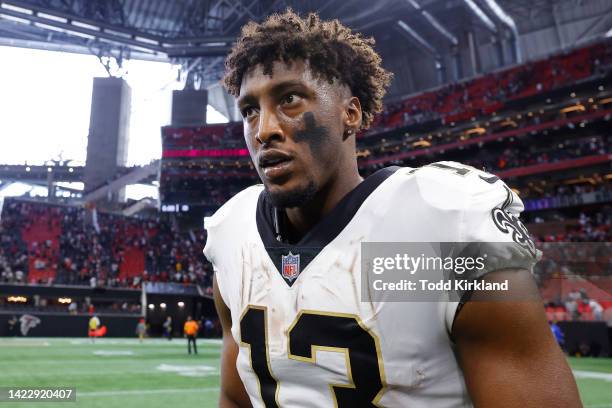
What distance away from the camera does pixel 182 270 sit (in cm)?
3525

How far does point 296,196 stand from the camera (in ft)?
5.26

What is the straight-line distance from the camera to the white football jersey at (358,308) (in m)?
1.37

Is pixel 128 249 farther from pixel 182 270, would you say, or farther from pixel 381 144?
pixel 381 144

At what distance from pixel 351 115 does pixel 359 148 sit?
43.0m

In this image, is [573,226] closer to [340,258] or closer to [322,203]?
[322,203]

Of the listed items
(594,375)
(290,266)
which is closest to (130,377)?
(290,266)

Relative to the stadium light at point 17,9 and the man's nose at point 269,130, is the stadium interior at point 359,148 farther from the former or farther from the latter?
the man's nose at point 269,130

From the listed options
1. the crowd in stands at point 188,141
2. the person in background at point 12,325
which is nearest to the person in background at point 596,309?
the person in background at point 12,325

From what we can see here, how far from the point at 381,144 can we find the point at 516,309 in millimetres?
43364

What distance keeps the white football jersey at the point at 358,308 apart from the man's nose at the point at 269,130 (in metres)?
0.32

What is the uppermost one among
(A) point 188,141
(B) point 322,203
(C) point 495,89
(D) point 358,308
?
(C) point 495,89

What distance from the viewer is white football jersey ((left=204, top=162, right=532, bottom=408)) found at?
137cm

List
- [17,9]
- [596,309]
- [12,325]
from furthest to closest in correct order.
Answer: [17,9] → [12,325] → [596,309]

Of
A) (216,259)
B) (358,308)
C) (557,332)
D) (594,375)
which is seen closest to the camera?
(358,308)
